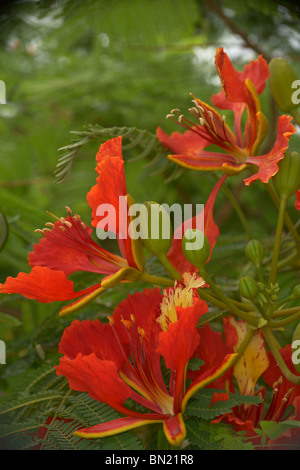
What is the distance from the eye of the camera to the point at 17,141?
1739mm

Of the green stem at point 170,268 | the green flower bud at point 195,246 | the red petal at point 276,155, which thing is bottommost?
the green stem at point 170,268

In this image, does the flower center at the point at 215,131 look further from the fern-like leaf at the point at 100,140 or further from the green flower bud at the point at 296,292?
the green flower bud at the point at 296,292

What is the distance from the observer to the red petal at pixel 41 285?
0.54 metres

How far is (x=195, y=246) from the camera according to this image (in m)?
0.55

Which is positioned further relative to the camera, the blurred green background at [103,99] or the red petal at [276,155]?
the blurred green background at [103,99]

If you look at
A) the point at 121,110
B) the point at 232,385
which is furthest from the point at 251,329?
the point at 121,110

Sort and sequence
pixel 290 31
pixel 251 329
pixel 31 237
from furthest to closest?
pixel 290 31
pixel 31 237
pixel 251 329

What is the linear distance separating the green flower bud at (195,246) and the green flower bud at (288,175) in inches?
4.9

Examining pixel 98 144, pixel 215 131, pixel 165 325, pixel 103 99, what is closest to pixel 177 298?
pixel 165 325

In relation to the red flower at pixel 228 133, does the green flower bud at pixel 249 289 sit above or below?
below

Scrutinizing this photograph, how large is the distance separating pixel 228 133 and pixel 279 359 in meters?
0.29

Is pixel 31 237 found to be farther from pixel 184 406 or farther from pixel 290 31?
pixel 290 31

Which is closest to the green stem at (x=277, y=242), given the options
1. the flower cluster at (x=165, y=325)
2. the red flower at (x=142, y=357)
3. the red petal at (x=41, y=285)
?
the flower cluster at (x=165, y=325)
